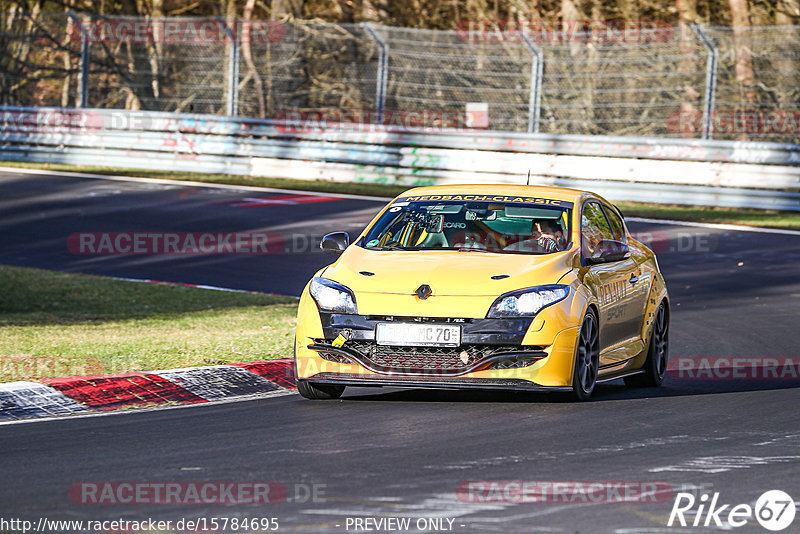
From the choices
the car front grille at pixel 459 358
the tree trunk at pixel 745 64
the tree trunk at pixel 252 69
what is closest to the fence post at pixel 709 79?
the tree trunk at pixel 745 64

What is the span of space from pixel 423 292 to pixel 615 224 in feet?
9.19

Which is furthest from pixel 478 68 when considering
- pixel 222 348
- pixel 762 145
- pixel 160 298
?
pixel 222 348

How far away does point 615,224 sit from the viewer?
35.5ft

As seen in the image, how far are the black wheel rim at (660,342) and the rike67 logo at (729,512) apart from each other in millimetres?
4203

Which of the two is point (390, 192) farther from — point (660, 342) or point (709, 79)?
point (660, 342)

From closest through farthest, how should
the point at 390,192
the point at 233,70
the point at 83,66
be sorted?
the point at 390,192 → the point at 233,70 → the point at 83,66

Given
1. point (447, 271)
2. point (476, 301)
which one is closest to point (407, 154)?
point (447, 271)

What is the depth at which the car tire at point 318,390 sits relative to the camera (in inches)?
357

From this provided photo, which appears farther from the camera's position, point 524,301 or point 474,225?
point 474,225

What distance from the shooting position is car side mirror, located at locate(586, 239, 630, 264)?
9.37 meters

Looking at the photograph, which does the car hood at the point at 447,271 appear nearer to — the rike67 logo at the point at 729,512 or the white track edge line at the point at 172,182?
the rike67 logo at the point at 729,512

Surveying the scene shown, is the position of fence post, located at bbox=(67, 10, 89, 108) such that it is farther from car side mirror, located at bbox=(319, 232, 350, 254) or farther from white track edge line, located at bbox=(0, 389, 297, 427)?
white track edge line, located at bbox=(0, 389, 297, 427)

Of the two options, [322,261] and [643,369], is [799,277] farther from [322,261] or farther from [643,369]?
[643,369]

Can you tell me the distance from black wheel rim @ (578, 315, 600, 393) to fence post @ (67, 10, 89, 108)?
2181 centimetres
